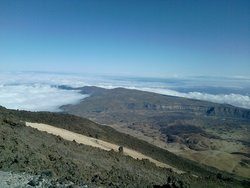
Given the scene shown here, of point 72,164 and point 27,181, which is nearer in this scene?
point 27,181

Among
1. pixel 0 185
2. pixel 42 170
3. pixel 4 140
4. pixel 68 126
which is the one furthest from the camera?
pixel 68 126

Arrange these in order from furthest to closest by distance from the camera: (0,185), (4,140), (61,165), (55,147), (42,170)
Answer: (55,147) → (4,140) → (61,165) → (42,170) → (0,185)

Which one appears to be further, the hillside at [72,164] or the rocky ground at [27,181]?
the hillside at [72,164]

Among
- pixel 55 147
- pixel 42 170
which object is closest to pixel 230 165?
pixel 55 147

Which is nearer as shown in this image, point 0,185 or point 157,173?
point 0,185

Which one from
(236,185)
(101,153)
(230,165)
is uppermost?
(101,153)

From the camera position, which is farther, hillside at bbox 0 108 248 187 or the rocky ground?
hillside at bbox 0 108 248 187

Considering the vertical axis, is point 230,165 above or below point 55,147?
below

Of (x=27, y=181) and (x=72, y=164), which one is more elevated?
(x=27, y=181)

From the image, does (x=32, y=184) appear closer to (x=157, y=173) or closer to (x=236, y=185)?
(x=157, y=173)
